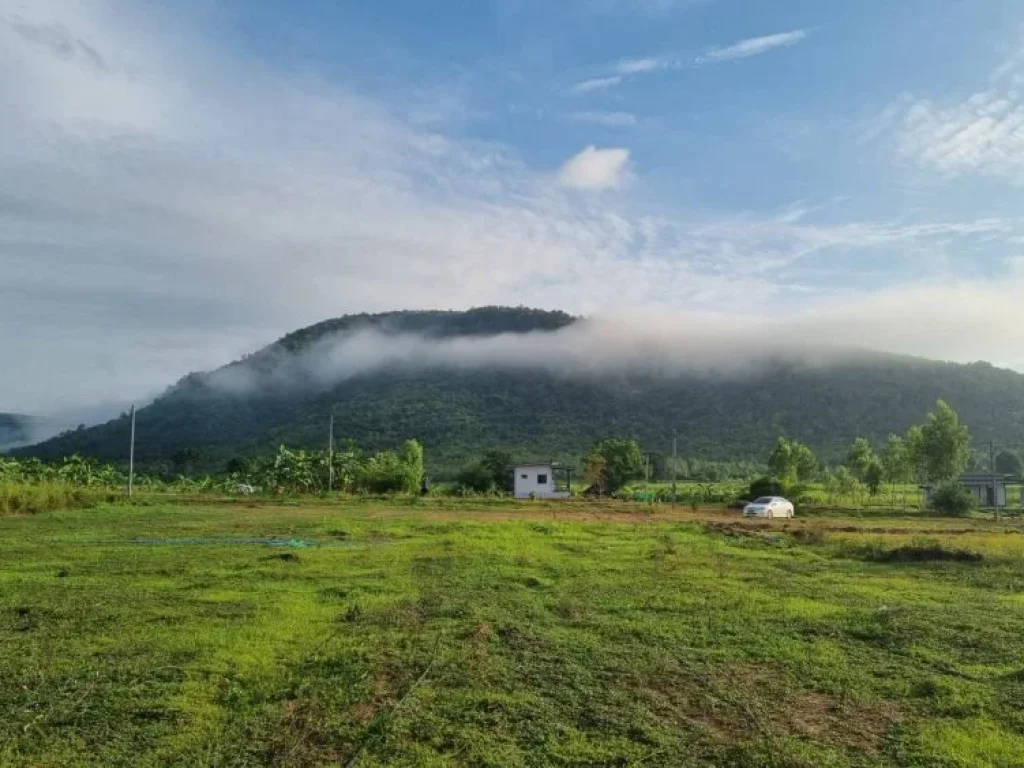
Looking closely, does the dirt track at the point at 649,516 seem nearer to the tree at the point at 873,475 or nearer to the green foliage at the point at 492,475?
the tree at the point at 873,475

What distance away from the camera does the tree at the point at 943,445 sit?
42969 millimetres

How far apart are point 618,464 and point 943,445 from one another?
22.9m

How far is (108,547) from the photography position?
19250 mm

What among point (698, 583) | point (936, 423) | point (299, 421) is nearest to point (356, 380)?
point (299, 421)

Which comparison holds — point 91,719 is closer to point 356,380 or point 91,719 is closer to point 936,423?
point 936,423

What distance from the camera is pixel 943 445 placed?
1702 inches

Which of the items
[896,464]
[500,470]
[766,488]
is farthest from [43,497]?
[896,464]

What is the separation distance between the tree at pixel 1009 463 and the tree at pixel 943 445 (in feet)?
157

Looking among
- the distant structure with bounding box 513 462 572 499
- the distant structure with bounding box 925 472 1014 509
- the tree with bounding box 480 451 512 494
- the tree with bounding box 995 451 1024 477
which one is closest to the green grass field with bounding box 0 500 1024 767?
the distant structure with bounding box 513 462 572 499

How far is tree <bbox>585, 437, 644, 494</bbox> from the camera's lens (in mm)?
58753

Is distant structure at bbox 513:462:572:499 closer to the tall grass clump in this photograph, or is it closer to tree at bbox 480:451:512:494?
tree at bbox 480:451:512:494

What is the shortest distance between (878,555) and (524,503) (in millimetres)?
24161

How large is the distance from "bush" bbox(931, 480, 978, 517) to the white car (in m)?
7.91

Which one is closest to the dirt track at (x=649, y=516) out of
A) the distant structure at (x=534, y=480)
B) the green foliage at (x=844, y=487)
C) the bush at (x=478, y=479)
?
the distant structure at (x=534, y=480)
